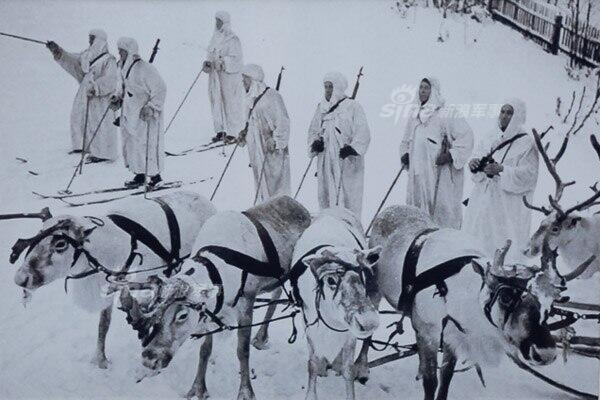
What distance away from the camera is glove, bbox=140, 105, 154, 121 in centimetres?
464

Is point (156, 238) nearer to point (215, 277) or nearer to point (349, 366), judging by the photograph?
point (215, 277)

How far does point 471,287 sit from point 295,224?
3.86 ft

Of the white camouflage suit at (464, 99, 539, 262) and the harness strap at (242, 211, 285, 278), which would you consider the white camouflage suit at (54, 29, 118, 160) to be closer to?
the harness strap at (242, 211, 285, 278)

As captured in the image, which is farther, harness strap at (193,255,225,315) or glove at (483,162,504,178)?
glove at (483,162,504,178)

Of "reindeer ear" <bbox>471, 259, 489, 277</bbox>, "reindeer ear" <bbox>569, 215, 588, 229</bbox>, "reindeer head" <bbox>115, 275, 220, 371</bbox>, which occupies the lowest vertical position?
"reindeer head" <bbox>115, 275, 220, 371</bbox>

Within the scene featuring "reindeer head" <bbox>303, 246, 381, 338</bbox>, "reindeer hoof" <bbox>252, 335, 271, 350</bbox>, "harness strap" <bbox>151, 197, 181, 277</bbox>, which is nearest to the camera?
"reindeer head" <bbox>303, 246, 381, 338</bbox>

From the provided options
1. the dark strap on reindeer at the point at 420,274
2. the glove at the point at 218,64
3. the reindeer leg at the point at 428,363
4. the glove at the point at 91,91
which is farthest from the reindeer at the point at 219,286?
the glove at the point at 91,91

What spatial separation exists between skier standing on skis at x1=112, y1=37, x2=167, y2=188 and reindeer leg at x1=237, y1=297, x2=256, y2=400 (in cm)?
147

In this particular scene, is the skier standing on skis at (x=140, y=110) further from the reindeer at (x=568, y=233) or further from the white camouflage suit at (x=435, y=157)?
the reindeer at (x=568, y=233)

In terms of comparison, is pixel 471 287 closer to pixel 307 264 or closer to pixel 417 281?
pixel 417 281

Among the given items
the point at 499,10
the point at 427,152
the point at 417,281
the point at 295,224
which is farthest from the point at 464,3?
the point at 417,281

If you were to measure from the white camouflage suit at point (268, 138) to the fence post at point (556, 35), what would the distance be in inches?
76.2

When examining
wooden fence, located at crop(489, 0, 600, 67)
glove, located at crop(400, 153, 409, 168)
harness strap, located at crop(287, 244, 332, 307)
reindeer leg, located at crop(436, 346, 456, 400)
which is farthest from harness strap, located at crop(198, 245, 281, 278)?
wooden fence, located at crop(489, 0, 600, 67)

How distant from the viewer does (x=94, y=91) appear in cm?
457
